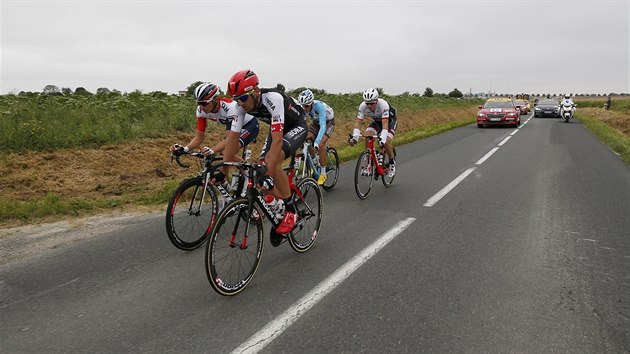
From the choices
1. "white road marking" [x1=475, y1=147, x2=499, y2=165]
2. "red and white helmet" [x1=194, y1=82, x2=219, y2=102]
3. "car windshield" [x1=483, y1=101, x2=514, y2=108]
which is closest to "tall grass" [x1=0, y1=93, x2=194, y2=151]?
"red and white helmet" [x1=194, y1=82, x2=219, y2=102]

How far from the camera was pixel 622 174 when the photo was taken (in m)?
9.30

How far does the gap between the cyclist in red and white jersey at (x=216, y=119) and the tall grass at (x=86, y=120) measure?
6162 mm

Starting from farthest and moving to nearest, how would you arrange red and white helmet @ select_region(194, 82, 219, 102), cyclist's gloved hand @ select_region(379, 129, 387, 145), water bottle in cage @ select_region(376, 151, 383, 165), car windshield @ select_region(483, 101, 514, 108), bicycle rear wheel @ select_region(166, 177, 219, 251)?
1. car windshield @ select_region(483, 101, 514, 108)
2. water bottle in cage @ select_region(376, 151, 383, 165)
3. cyclist's gloved hand @ select_region(379, 129, 387, 145)
4. red and white helmet @ select_region(194, 82, 219, 102)
5. bicycle rear wheel @ select_region(166, 177, 219, 251)

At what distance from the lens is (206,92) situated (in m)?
4.79

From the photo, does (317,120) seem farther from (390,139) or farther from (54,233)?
(54,233)

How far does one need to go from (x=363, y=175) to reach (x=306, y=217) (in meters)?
2.89

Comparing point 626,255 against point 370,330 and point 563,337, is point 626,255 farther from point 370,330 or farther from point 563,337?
point 370,330

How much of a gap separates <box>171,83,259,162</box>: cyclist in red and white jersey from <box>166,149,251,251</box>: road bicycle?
0.66 feet

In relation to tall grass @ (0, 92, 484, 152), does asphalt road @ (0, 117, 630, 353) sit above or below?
below

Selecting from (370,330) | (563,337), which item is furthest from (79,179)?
(563,337)

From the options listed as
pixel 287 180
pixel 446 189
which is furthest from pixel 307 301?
pixel 446 189

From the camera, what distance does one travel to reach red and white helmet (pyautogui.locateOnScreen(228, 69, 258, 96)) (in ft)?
12.6

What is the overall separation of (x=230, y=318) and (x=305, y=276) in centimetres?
101

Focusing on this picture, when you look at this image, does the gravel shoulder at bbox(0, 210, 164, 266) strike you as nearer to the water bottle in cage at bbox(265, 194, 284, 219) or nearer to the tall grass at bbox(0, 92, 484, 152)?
the water bottle in cage at bbox(265, 194, 284, 219)
